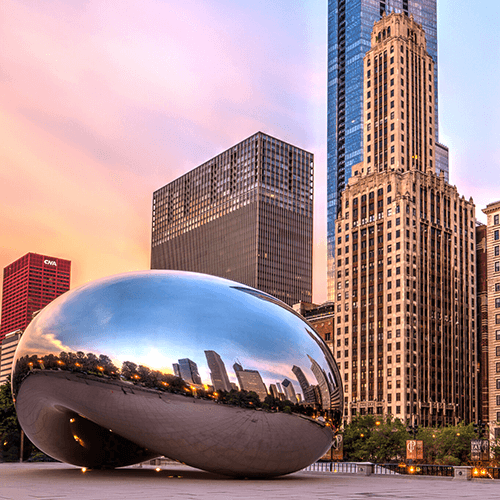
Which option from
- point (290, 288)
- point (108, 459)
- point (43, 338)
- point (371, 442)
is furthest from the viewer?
point (290, 288)

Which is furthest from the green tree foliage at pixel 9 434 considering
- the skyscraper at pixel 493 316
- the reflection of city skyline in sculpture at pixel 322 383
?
the skyscraper at pixel 493 316

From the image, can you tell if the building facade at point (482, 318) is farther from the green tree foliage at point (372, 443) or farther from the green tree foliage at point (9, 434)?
the green tree foliage at point (9, 434)

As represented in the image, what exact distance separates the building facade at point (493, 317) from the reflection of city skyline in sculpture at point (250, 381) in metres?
76.0

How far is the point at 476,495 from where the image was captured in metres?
16.5

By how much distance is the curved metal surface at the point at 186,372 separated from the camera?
16625mm

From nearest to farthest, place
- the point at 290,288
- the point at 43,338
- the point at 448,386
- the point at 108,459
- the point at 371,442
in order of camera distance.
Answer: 1. the point at 43,338
2. the point at 108,459
3. the point at 371,442
4. the point at 448,386
5. the point at 290,288

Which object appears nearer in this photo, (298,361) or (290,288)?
(298,361)

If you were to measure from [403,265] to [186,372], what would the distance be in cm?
9880

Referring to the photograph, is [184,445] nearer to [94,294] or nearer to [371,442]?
[94,294]

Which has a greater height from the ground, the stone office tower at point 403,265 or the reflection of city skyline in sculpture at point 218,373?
the stone office tower at point 403,265

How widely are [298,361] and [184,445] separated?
3459 mm

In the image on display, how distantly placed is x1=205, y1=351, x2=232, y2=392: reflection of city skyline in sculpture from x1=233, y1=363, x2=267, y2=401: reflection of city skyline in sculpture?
28 centimetres

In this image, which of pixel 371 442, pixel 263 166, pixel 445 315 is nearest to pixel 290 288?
pixel 263 166

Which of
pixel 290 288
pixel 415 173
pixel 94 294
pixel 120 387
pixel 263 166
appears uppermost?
pixel 263 166
